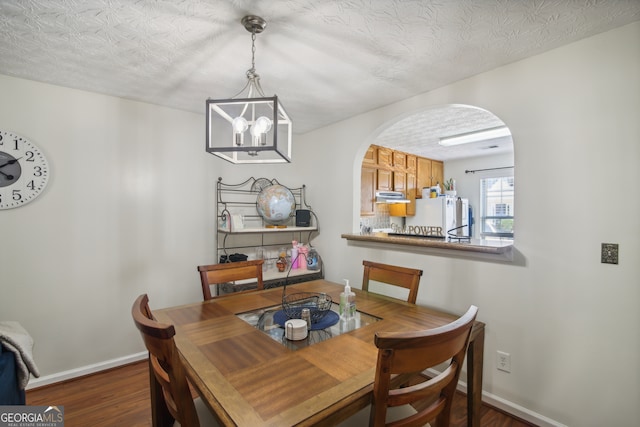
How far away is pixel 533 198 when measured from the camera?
1812mm

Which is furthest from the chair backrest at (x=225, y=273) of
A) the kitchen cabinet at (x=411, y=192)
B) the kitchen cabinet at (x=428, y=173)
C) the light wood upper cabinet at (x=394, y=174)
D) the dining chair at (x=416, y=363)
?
the kitchen cabinet at (x=428, y=173)

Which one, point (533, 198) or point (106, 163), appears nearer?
point (533, 198)

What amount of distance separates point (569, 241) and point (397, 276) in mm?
1017

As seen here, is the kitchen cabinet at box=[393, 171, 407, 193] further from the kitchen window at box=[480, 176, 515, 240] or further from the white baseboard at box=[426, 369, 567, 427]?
the white baseboard at box=[426, 369, 567, 427]

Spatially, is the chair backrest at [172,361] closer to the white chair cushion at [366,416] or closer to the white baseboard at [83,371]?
the white chair cushion at [366,416]

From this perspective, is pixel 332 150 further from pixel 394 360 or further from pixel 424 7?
pixel 394 360

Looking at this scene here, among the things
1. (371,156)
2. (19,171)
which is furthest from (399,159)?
(19,171)

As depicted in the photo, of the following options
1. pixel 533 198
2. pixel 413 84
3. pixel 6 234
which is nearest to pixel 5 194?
pixel 6 234

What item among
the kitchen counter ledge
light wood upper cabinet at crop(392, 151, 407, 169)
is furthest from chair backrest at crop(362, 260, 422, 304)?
light wood upper cabinet at crop(392, 151, 407, 169)

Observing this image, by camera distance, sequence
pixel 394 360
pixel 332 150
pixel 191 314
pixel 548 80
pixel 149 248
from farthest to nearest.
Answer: pixel 332 150, pixel 149 248, pixel 548 80, pixel 191 314, pixel 394 360

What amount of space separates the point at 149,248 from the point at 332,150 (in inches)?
83.0

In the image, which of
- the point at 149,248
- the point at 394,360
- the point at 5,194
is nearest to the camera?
the point at 394,360

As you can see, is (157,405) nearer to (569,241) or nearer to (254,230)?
(254,230)

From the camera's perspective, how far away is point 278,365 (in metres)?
1.08
